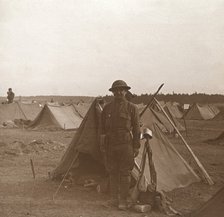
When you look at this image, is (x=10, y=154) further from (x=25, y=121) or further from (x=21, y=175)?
(x=25, y=121)

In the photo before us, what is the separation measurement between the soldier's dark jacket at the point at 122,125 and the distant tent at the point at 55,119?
16.5 metres

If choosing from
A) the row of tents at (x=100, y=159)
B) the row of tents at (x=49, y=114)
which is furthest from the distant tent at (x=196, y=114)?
the row of tents at (x=100, y=159)

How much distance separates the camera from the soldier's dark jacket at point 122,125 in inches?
291

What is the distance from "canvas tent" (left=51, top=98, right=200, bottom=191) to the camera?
9.11 meters

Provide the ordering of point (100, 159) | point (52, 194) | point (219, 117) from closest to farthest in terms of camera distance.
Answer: point (52, 194), point (100, 159), point (219, 117)

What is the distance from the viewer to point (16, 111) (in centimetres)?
2778

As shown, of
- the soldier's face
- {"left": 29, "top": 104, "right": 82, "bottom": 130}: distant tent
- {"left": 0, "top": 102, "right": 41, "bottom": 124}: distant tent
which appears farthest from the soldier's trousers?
{"left": 0, "top": 102, "right": 41, "bottom": 124}: distant tent

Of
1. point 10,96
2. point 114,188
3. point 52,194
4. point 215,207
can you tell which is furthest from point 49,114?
point 215,207

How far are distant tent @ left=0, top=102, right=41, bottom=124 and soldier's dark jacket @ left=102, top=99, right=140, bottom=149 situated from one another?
20.3 metres

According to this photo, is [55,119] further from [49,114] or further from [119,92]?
[119,92]

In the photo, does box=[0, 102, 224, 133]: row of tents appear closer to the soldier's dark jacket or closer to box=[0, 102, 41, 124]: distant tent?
box=[0, 102, 41, 124]: distant tent

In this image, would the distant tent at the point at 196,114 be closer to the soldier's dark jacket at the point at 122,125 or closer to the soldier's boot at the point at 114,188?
the soldier's boot at the point at 114,188

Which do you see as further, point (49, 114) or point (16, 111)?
point (16, 111)

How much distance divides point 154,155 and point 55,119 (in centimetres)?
1531
